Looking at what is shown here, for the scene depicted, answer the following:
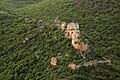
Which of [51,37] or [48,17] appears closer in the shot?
[51,37]

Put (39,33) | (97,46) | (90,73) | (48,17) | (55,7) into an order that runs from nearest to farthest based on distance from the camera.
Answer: (90,73), (97,46), (39,33), (48,17), (55,7)

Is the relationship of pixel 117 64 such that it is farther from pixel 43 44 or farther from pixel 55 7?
pixel 55 7

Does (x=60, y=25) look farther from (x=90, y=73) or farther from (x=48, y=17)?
(x=90, y=73)

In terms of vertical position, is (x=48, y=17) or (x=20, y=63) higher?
(x=48, y=17)

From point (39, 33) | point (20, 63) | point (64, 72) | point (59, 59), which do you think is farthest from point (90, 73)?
point (39, 33)

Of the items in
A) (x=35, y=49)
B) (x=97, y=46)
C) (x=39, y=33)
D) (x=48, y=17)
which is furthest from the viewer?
(x=48, y=17)

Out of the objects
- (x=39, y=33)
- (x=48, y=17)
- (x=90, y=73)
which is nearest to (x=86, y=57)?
(x=90, y=73)
